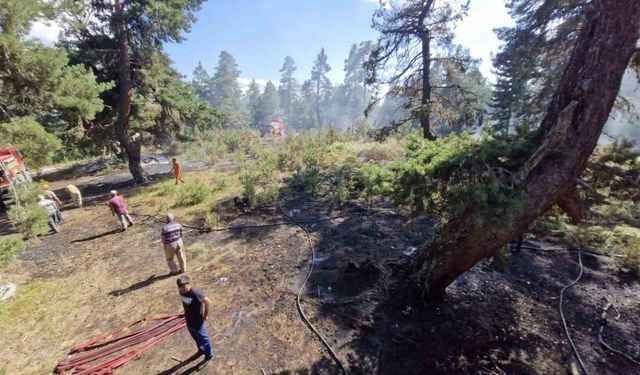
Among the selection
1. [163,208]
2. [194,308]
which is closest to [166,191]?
[163,208]

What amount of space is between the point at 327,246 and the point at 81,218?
9.90m

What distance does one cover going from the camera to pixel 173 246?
6.14 meters

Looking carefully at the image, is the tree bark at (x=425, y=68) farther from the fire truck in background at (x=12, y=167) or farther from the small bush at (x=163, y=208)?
the fire truck in background at (x=12, y=167)

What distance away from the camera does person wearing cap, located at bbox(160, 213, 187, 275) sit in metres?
6.07

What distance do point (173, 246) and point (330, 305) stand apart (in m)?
3.60

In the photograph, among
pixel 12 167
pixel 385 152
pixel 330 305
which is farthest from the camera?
pixel 385 152

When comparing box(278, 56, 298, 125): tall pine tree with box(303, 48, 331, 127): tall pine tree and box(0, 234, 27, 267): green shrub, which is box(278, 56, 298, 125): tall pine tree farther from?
box(0, 234, 27, 267): green shrub

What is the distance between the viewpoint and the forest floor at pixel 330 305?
4039 mm

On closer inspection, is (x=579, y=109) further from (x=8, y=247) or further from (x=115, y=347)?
(x=8, y=247)

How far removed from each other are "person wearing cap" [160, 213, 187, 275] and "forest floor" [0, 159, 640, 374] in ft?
1.24

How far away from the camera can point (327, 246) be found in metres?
7.05

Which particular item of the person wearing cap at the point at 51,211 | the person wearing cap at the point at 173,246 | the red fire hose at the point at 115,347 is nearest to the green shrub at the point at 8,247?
the red fire hose at the point at 115,347

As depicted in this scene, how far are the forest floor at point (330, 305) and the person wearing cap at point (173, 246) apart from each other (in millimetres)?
379

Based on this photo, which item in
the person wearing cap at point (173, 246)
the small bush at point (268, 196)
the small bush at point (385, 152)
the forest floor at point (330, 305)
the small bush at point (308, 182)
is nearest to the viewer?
the forest floor at point (330, 305)
